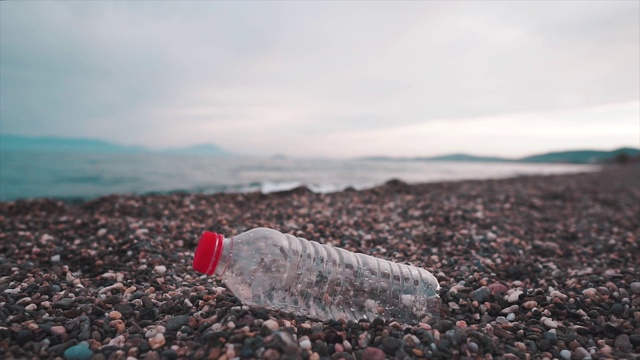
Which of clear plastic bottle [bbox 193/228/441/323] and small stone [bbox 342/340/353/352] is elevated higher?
clear plastic bottle [bbox 193/228/441/323]

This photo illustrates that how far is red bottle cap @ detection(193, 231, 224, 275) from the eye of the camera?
260 centimetres

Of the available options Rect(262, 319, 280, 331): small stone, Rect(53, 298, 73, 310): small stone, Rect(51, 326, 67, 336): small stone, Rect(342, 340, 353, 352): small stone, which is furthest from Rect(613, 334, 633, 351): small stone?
Rect(53, 298, 73, 310): small stone

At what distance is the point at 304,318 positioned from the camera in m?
2.83

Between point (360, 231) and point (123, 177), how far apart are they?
14574 mm

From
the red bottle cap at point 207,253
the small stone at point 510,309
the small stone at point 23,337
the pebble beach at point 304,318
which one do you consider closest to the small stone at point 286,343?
the pebble beach at point 304,318

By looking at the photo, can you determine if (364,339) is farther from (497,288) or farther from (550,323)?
(497,288)

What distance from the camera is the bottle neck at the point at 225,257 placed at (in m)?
2.73

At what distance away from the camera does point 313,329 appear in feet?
8.46

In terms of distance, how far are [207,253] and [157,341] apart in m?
0.65

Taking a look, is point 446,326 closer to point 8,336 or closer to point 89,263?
point 8,336

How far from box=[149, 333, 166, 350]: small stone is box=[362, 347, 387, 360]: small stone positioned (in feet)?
4.44

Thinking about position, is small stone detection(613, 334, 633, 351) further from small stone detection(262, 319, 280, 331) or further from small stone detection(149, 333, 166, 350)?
small stone detection(149, 333, 166, 350)

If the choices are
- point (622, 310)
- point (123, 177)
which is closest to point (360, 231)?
point (622, 310)

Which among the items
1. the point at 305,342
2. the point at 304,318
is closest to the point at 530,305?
the point at 304,318
